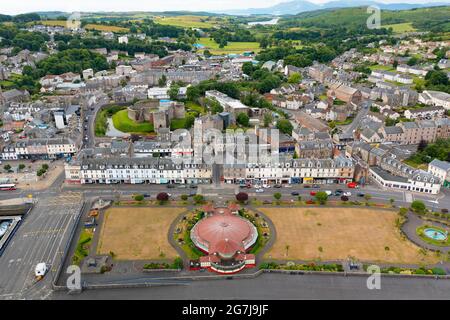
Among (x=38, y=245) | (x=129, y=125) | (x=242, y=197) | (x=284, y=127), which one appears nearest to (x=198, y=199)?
(x=242, y=197)

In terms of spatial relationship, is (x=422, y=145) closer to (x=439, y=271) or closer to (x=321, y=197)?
(x=321, y=197)

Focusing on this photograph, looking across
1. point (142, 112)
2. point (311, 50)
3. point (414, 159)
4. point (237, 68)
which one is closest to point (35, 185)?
point (142, 112)

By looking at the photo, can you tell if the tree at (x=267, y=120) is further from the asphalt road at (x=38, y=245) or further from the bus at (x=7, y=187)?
the bus at (x=7, y=187)

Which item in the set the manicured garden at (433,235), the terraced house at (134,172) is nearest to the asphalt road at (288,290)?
the manicured garden at (433,235)

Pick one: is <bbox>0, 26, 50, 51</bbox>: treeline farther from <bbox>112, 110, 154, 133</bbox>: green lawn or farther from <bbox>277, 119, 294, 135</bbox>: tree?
<bbox>277, 119, 294, 135</bbox>: tree
